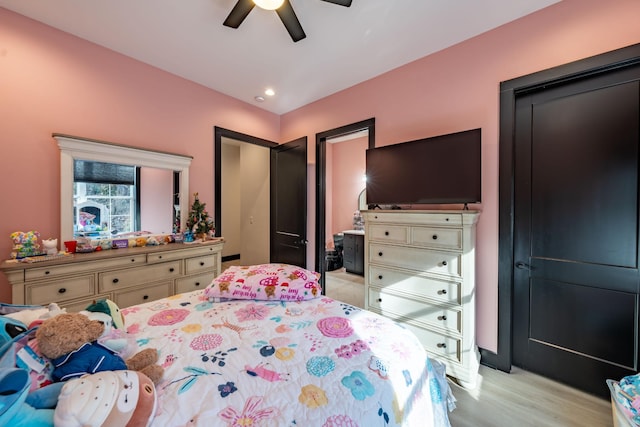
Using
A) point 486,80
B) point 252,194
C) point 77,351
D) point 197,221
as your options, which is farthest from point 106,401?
point 252,194

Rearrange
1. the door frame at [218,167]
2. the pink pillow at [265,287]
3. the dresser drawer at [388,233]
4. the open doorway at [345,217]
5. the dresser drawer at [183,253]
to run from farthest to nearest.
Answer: the open doorway at [345,217]
the door frame at [218,167]
the dresser drawer at [183,253]
the dresser drawer at [388,233]
the pink pillow at [265,287]

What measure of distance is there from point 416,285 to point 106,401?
2056 millimetres

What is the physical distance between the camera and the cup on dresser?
210 cm

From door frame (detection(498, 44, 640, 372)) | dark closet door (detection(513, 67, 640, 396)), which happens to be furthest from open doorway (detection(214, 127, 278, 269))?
dark closet door (detection(513, 67, 640, 396))

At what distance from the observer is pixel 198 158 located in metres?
3.02

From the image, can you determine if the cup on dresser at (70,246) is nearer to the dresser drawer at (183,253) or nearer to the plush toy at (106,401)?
the dresser drawer at (183,253)

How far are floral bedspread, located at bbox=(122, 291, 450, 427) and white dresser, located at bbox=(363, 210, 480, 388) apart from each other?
2.41 feet

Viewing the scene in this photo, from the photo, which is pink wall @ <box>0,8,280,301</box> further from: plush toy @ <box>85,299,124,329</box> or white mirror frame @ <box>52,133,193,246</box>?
plush toy @ <box>85,299,124,329</box>

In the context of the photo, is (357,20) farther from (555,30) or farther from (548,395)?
(548,395)

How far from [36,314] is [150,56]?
2.54m

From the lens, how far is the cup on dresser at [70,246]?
6.89ft

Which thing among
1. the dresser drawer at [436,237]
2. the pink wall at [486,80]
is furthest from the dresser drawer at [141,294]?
the pink wall at [486,80]

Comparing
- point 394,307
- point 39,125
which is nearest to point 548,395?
point 394,307

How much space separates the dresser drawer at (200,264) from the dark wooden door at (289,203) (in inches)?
41.3
